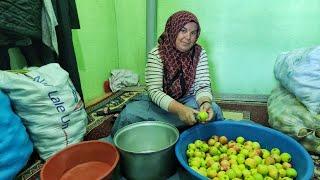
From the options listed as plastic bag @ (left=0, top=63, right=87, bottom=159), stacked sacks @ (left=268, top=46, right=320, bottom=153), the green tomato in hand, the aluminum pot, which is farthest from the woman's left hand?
plastic bag @ (left=0, top=63, right=87, bottom=159)

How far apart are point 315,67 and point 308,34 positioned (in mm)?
653

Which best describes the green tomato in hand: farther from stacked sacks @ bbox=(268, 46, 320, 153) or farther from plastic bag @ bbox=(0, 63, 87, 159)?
plastic bag @ bbox=(0, 63, 87, 159)

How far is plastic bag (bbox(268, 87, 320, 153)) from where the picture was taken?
130 centimetres

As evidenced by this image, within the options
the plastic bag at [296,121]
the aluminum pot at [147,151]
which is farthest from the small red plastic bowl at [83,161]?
the plastic bag at [296,121]

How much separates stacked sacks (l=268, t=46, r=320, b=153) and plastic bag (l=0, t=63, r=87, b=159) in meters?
1.00

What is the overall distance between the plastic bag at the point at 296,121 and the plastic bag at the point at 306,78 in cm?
4

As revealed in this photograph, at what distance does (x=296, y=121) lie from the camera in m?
1.36

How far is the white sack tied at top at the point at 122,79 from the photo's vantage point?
2300 mm

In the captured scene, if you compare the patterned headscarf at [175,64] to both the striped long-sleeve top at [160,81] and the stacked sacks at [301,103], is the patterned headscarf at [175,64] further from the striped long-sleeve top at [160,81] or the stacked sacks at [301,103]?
the stacked sacks at [301,103]

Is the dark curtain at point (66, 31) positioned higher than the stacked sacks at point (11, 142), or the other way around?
the dark curtain at point (66, 31)

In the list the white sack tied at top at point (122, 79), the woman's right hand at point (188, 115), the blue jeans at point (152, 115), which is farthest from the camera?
the white sack tied at top at point (122, 79)

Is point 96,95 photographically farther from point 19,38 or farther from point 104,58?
point 19,38

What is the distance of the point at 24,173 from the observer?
4.21ft

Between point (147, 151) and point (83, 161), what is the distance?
31cm
